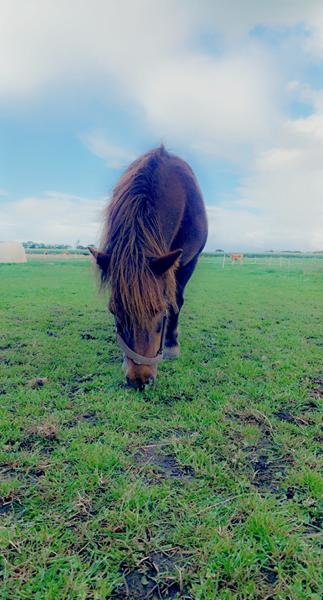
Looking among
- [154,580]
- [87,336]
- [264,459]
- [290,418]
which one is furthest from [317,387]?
[87,336]

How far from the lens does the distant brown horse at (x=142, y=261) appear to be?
331cm

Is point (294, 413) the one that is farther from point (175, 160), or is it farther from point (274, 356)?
point (175, 160)

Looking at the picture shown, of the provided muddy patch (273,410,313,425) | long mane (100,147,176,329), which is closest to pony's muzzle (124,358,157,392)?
long mane (100,147,176,329)

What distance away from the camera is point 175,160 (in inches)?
194

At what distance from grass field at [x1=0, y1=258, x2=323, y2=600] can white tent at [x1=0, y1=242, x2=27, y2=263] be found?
38391 mm

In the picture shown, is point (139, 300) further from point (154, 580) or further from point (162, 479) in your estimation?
point (154, 580)

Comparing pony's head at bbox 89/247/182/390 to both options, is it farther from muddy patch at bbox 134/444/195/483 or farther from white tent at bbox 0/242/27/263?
white tent at bbox 0/242/27/263

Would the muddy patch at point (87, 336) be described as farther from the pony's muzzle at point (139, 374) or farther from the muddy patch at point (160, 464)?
the muddy patch at point (160, 464)

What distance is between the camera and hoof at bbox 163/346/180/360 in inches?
205

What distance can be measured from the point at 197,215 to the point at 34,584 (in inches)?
168

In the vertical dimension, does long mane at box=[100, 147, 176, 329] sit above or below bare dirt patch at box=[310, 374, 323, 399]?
above

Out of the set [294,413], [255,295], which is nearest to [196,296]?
[255,295]

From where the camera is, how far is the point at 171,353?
5.23 m

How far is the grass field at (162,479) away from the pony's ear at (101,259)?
133 cm
